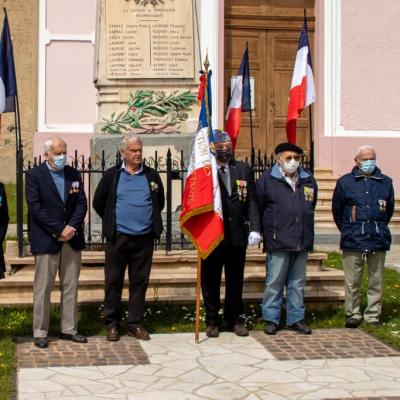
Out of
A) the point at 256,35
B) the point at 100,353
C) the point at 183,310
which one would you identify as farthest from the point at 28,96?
the point at 100,353

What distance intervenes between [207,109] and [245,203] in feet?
2.95

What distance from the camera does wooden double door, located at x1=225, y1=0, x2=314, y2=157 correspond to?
17.0 meters

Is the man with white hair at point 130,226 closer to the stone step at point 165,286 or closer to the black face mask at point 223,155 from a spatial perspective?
the black face mask at point 223,155

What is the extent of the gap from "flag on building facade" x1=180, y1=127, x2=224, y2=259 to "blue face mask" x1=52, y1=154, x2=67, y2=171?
1.12 meters

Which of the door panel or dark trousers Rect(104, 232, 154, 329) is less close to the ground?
the door panel

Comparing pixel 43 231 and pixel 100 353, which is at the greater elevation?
pixel 43 231

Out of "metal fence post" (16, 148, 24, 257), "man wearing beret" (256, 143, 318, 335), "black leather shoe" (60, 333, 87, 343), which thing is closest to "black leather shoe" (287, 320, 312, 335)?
"man wearing beret" (256, 143, 318, 335)

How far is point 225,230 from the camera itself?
7.32 m

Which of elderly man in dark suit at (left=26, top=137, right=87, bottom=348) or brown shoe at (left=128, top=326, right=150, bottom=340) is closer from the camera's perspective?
elderly man in dark suit at (left=26, top=137, right=87, bottom=348)

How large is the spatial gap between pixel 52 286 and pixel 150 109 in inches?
135

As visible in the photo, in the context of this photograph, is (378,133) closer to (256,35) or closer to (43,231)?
(256,35)

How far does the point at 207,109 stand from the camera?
7.50 metres

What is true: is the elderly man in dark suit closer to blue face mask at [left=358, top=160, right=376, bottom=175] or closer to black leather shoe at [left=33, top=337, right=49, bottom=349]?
black leather shoe at [left=33, top=337, right=49, bottom=349]

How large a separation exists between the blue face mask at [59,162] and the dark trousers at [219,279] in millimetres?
1512
